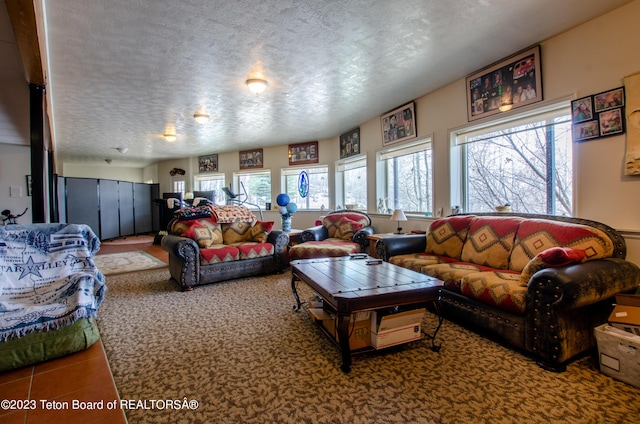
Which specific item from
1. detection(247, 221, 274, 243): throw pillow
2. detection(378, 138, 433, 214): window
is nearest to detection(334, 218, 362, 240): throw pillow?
detection(378, 138, 433, 214): window

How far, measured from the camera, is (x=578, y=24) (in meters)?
2.35

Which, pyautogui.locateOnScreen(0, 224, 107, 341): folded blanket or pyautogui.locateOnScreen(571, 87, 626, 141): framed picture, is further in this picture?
pyautogui.locateOnScreen(571, 87, 626, 141): framed picture

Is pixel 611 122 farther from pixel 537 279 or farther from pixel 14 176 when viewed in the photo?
pixel 14 176

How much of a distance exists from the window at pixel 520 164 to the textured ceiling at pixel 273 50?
0.75 m

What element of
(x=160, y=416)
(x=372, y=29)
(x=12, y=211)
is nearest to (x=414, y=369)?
(x=160, y=416)

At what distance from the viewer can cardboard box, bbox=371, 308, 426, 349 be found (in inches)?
72.9

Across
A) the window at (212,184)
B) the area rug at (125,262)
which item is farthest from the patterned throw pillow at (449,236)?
the window at (212,184)

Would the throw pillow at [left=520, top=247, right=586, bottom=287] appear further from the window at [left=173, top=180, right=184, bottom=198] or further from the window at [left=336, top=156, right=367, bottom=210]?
the window at [left=173, top=180, right=184, bottom=198]

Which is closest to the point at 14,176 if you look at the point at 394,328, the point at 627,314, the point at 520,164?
the point at 394,328

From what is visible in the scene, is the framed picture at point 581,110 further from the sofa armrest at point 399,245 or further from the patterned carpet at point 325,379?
the patterned carpet at point 325,379

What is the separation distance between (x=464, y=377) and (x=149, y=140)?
7.14 meters

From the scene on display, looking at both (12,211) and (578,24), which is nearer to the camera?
(578,24)

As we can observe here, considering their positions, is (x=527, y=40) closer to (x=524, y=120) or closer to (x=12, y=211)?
(x=524, y=120)

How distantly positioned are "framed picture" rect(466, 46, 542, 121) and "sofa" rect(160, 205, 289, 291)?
2981 mm
